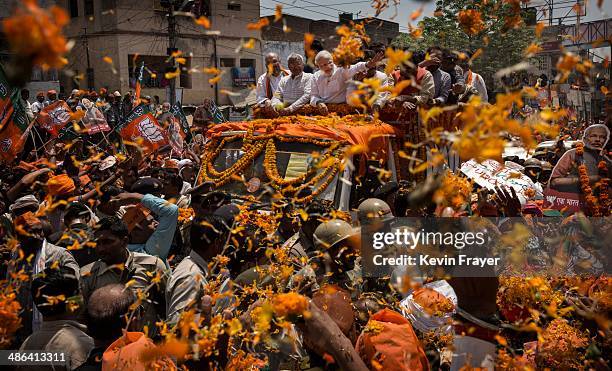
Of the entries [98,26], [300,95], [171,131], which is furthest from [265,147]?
[98,26]

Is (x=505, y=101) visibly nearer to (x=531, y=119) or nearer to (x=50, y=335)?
(x=531, y=119)

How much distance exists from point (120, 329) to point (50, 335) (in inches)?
18.9

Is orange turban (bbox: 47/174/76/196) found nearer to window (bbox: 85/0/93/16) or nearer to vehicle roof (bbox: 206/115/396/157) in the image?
vehicle roof (bbox: 206/115/396/157)

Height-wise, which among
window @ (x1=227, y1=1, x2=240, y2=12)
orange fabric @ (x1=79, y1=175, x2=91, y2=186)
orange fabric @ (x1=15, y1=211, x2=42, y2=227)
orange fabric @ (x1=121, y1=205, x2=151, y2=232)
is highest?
window @ (x1=227, y1=1, x2=240, y2=12)

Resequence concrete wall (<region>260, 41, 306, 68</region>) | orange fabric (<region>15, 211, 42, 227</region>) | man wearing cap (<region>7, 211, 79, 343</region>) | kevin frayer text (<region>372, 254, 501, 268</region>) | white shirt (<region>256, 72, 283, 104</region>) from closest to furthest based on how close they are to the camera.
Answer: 1. kevin frayer text (<region>372, 254, 501, 268</region>)
2. man wearing cap (<region>7, 211, 79, 343</region>)
3. orange fabric (<region>15, 211, 42, 227</region>)
4. white shirt (<region>256, 72, 283, 104</region>)
5. concrete wall (<region>260, 41, 306, 68</region>)

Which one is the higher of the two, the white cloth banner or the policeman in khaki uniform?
the white cloth banner

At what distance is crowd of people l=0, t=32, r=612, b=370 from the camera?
3258mm

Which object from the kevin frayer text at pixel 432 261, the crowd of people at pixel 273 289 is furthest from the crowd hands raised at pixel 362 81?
the kevin frayer text at pixel 432 261

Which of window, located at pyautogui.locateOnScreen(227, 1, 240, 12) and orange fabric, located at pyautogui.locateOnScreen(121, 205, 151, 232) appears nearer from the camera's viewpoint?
orange fabric, located at pyautogui.locateOnScreen(121, 205, 151, 232)

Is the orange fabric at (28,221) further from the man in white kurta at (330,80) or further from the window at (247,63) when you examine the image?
the window at (247,63)

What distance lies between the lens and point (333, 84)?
7.91m

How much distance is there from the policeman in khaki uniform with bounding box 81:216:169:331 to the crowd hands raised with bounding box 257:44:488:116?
3.50 metres

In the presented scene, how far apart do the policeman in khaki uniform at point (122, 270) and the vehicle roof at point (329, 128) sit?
2.99 m

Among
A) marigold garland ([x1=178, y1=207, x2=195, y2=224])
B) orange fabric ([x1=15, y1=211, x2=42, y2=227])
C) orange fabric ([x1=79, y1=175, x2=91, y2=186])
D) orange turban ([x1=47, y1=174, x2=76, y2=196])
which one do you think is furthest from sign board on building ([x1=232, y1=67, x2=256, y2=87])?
orange fabric ([x1=15, y1=211, x2=42, y2=227])
